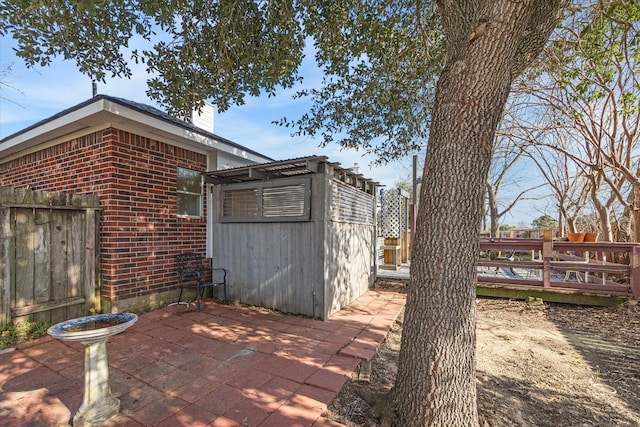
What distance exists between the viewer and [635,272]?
512 cm

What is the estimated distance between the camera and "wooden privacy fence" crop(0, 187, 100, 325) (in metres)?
3.44

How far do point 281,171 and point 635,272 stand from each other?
21.1 feet

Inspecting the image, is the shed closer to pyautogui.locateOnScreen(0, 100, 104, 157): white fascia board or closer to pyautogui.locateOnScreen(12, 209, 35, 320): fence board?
pyautogui.locateOnScreen(0, 100, 104, 157): white fascia board

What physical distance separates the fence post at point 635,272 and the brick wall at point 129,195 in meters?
7.85

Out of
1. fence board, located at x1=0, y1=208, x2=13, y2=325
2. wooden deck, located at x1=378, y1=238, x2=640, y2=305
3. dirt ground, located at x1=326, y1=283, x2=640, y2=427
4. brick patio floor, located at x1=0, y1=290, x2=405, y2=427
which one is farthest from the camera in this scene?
wooden deck, located at x1=378, y1=238, x2=640, y2=305

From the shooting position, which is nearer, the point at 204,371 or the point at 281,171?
the point at 204,371

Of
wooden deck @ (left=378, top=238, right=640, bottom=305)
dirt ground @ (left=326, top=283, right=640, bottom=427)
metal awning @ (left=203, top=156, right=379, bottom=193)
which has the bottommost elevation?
dirt ground @ (left=326, top=283, right=640, bottom=427)

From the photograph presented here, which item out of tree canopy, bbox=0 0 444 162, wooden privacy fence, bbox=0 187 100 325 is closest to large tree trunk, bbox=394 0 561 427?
tree canopy, bbox=0 0 444 162

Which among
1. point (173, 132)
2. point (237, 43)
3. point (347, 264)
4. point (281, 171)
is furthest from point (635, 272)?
point (173, 132)

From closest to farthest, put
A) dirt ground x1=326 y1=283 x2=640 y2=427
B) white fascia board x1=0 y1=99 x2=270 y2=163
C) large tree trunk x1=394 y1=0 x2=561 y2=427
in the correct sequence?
large tree trunk x1=394 y1=0 x2=561 y2=427 < dirt ground x1=326 y1=283 x2=640 y2=427 < white fascia board x1=0 y1=99 x2=270 y2=163

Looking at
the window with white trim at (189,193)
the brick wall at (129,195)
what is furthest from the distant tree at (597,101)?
the brick wall at (129,195)

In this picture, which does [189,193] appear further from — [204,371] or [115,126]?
[204,371]

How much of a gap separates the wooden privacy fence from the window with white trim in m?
1.27

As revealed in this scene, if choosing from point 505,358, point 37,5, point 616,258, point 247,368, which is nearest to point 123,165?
point 37,5
